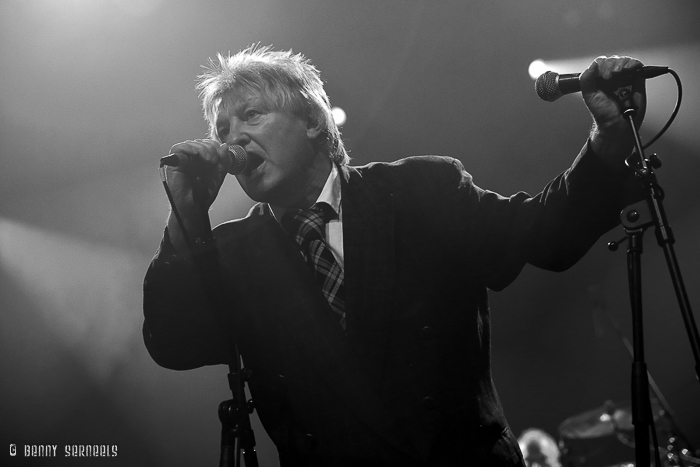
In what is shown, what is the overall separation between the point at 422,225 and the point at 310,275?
0.39 m

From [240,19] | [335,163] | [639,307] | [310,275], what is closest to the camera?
[639,307]

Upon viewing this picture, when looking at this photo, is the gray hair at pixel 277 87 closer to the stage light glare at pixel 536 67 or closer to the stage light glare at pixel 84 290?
the stage light glare at pixel 536 67

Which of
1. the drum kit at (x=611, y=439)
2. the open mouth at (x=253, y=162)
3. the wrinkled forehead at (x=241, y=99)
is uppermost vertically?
the wrinkled forehead at (x=241, y=99)

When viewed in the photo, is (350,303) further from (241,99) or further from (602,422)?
(602,422)

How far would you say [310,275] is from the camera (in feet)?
6.04

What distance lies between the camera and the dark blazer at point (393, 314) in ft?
5.31

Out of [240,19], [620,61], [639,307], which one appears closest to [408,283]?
[639,307]

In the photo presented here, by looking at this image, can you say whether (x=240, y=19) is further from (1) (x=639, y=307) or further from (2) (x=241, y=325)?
(1) (x=639, y=307)

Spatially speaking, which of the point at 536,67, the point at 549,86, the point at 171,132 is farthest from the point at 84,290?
the point at 549,86

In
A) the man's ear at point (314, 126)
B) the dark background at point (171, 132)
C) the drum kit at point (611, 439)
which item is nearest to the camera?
the man's ear at point (314, 126)

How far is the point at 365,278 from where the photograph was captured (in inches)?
Answer: 69.9

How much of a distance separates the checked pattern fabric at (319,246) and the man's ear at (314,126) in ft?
1.15

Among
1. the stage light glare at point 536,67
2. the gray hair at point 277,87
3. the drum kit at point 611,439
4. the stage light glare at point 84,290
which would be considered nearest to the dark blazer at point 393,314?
the gray hair at point 277,87

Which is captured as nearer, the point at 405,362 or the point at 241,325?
the point at 405,362
